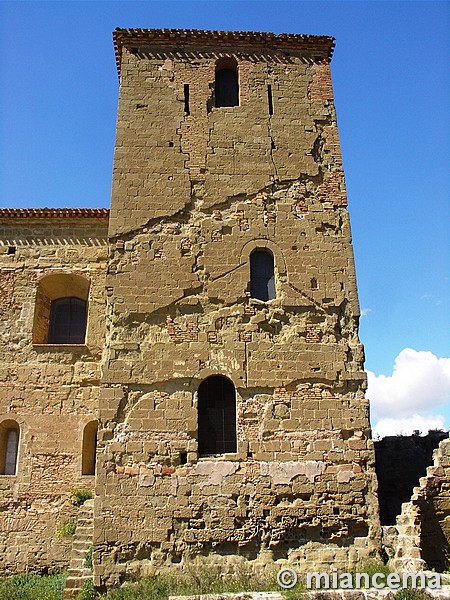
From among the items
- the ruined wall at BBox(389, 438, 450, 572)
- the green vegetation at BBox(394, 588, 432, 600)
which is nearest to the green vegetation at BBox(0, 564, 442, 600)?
the ruined wall at BBox(389, 438, 450, 572)

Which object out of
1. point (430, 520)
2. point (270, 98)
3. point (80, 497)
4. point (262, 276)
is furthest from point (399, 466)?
point (270, 98)

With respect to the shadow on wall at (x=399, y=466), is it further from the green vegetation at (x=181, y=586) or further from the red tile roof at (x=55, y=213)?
the red tile roof at (x=55, y=213)

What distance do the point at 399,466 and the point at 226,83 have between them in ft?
31.7

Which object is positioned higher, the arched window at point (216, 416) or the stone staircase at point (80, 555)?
the arched window at point (216, 416)

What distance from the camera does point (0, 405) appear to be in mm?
12164

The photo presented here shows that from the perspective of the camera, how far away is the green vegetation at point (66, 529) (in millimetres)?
11328

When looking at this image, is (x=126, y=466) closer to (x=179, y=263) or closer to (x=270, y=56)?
(x=179, y=263)

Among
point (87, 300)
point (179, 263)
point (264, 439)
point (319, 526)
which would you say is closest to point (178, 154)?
point (179, 263)

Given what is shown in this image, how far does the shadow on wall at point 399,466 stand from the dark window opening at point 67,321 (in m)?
7.84

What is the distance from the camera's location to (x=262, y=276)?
10562 mm

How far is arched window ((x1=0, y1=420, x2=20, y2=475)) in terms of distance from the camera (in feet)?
39.6

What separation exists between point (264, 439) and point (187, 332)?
230 cm

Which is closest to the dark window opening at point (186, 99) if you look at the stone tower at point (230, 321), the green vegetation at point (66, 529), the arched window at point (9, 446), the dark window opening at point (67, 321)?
the stone tower at point (230, 321)

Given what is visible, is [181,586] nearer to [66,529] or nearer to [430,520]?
[66,529]
